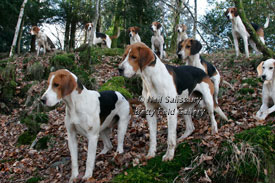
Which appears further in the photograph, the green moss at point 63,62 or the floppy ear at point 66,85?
the green moss at point 63,62

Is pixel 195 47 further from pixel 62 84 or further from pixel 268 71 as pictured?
pixel 62 84

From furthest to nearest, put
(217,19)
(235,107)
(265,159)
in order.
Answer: (217,19), (235,107), (265,159)

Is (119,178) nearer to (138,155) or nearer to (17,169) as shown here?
(138,155)

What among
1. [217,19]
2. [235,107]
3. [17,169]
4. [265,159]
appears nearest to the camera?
[265,159]

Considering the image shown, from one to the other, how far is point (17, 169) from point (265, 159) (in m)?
5.16

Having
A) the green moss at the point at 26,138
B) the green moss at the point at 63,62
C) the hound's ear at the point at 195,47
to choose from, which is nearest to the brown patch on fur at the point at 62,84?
the hound's ear at the point at 195,47

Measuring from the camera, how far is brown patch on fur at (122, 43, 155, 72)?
167 inches

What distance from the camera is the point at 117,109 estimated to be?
5574mm

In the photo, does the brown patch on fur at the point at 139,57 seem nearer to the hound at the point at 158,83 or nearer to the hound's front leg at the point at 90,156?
the hound at the point at 158,83

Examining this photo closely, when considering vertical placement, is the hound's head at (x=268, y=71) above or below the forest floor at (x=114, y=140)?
above

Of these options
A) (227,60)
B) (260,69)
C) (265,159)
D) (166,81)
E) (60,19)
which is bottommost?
(265,159)

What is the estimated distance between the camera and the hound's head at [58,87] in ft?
14.1

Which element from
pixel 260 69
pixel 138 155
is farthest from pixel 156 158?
pixel 260 69

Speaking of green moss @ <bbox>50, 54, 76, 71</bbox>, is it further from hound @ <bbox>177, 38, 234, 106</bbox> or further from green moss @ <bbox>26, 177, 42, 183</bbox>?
green moss @ <bbox>26, 177, 42, 183</bbox>
